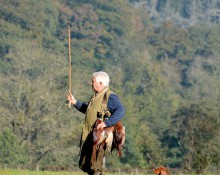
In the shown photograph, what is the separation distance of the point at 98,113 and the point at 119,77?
268 ft

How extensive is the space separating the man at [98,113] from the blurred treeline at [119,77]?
1.68m

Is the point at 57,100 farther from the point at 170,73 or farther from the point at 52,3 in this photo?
the point at 52,3

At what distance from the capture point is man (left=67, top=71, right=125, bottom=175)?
1062 cm

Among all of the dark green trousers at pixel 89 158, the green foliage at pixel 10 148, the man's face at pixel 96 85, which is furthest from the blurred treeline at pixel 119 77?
the dark green trousers at pixel 89 158

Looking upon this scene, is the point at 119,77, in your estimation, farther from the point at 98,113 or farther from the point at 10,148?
the point at 98,113

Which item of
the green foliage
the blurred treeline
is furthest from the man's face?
the green foliage

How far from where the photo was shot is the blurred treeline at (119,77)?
47.4 m

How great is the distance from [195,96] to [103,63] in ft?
50.1

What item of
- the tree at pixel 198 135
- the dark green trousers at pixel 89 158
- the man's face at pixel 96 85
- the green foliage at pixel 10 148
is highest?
the man's face at pixel 96 85

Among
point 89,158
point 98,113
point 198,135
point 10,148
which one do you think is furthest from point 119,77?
point 89,158

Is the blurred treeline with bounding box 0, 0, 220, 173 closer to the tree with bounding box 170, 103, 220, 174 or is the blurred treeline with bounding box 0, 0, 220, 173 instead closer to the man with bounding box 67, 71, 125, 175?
the tree with bounding box 170, 103, 220, 174

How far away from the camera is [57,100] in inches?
1976

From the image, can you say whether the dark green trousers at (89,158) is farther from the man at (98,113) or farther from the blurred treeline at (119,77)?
the blurred treeline at (119,77)

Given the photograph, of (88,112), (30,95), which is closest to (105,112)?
(88,112)
